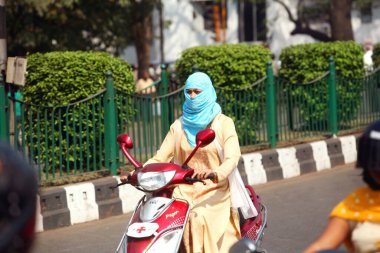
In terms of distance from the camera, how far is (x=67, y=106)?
9.38m

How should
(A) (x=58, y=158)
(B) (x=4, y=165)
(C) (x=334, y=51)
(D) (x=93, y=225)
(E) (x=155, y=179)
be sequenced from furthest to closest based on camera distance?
(C) (x=334, y=51)
(A) (x=58, y=158)
(D) (x=93, y=225)
(E) (x=155, y=179)
(B) (x=4, y=165)

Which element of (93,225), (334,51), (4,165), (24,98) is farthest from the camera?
(334,51)

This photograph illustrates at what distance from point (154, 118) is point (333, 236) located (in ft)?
23.7

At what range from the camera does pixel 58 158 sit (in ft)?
31.2

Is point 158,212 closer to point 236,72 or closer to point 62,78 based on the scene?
point 62,78

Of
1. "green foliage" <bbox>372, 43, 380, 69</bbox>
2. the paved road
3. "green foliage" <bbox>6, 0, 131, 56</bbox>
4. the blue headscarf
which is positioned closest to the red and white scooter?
the blue headscarf

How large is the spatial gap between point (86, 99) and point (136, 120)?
3.37 ft

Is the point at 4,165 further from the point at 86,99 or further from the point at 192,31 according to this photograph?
the point at 192,31

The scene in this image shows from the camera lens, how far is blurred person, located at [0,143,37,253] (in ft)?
Answer: 7.22

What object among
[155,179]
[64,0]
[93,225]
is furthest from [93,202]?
[64,0]

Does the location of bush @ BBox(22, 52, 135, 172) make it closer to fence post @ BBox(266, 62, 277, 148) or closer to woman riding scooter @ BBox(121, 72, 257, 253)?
fence post @ BBox(266, 62, 277, 148)

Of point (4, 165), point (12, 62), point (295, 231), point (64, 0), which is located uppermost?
point (64, 0)

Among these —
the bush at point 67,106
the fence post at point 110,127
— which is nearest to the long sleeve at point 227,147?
the bush at point 67,106

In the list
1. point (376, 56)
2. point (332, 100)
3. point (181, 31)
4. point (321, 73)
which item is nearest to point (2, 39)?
point (332, 100)
